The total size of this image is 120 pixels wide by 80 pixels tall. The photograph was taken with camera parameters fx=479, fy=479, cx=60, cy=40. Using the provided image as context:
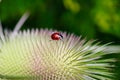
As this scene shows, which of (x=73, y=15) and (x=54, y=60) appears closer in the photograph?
(x=54, y=60)

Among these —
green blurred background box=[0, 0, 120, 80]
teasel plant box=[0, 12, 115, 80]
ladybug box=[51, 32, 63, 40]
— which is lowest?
teasel plant box=[0, 12, 115, 80]

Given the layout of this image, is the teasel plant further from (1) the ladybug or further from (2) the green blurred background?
(2) the green blurred background

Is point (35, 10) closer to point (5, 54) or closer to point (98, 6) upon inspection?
point (98, 6)

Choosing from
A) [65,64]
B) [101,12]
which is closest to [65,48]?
[65,64]

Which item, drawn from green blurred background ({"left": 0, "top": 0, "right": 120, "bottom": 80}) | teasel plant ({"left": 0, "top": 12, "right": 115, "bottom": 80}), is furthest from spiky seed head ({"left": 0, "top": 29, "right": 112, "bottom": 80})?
green blurred background ({"left": 0, "top": 0, "right": 120, "bottom": 80})

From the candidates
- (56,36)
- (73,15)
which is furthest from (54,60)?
(73,15)

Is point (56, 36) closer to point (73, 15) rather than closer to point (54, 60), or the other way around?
point (54, 60)

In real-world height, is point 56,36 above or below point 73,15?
below
